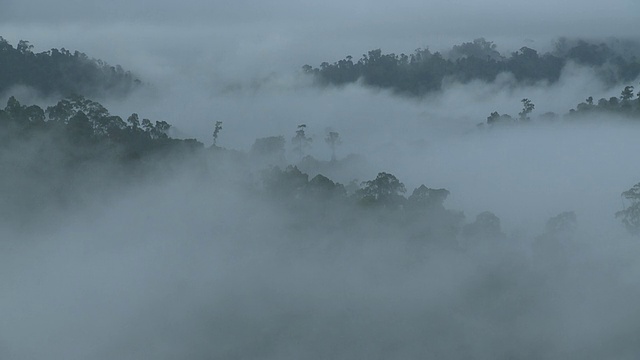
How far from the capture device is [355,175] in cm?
3894

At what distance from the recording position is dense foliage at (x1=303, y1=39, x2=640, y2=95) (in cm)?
6344

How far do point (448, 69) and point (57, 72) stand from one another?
2799 centimetres

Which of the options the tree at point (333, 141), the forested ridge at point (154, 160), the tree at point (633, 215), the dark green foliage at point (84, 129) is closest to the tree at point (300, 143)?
the tree at point (333, 141)

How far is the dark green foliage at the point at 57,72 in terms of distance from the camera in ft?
141

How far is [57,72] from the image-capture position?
45.8m

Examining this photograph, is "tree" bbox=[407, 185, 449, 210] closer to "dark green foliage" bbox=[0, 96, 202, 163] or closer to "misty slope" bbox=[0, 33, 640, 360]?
"misty slope" bbox=[0, 33, 640, 360]

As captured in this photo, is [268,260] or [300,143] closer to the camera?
[268,260]

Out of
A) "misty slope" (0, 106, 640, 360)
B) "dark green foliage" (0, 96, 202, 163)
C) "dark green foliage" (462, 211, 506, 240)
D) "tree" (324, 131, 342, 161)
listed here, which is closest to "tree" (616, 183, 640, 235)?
"misty slope" (0, 106, 640, 360)

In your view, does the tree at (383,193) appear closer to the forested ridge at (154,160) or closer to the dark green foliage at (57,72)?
the forested ridge at (154,160)

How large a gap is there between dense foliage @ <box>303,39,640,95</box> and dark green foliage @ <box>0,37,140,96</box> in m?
17.8

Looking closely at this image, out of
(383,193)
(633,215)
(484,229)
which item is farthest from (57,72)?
(633,215)

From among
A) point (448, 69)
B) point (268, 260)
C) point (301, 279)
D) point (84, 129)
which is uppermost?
point (448, 69)

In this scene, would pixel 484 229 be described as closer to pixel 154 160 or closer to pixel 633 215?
pixel 633 215

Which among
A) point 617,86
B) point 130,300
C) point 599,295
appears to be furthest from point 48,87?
point 617,86
